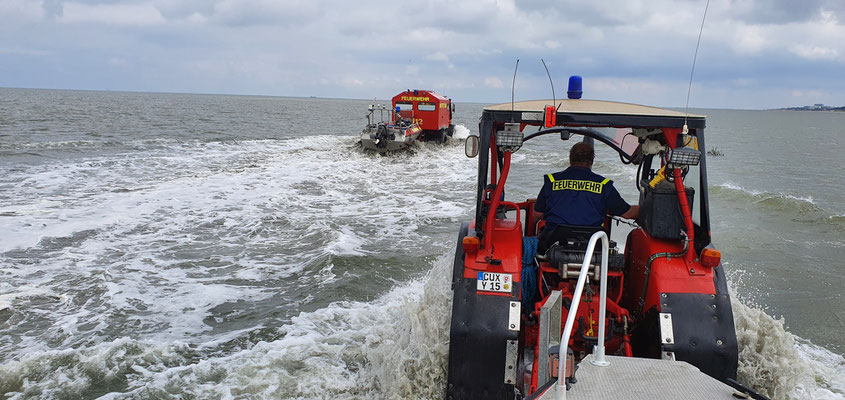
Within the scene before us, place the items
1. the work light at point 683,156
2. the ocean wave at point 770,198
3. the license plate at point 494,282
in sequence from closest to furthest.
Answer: the work light at point 683,156 < the license plate at point 494,282 < the ocean wave at point 770,198

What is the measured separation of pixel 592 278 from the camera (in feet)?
13.9

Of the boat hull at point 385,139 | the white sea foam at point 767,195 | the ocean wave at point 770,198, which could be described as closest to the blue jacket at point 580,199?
the ocean wave at point 770,198

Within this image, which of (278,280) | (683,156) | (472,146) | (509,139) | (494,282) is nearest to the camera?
(683,156)

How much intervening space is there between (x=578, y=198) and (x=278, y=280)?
5.16 m

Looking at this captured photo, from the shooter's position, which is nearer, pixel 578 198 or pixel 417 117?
pixel 578 198

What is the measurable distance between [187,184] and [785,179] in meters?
19.4

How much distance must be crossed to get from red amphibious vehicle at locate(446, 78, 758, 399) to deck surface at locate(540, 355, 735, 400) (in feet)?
2.28

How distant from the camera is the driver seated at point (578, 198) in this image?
4383 millimetres

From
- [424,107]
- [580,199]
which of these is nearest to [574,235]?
[580,199]

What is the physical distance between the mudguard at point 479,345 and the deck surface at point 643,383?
95 centimetres

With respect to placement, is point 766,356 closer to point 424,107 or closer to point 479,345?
point 479,345

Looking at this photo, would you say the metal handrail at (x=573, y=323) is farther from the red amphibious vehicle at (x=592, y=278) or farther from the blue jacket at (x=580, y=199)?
the blue jacket at (x=580, y=199)

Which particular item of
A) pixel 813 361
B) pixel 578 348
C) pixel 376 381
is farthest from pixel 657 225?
pixel 813 361

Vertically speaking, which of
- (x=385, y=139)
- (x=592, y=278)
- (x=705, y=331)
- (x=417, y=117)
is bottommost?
(x=705, y=331)
